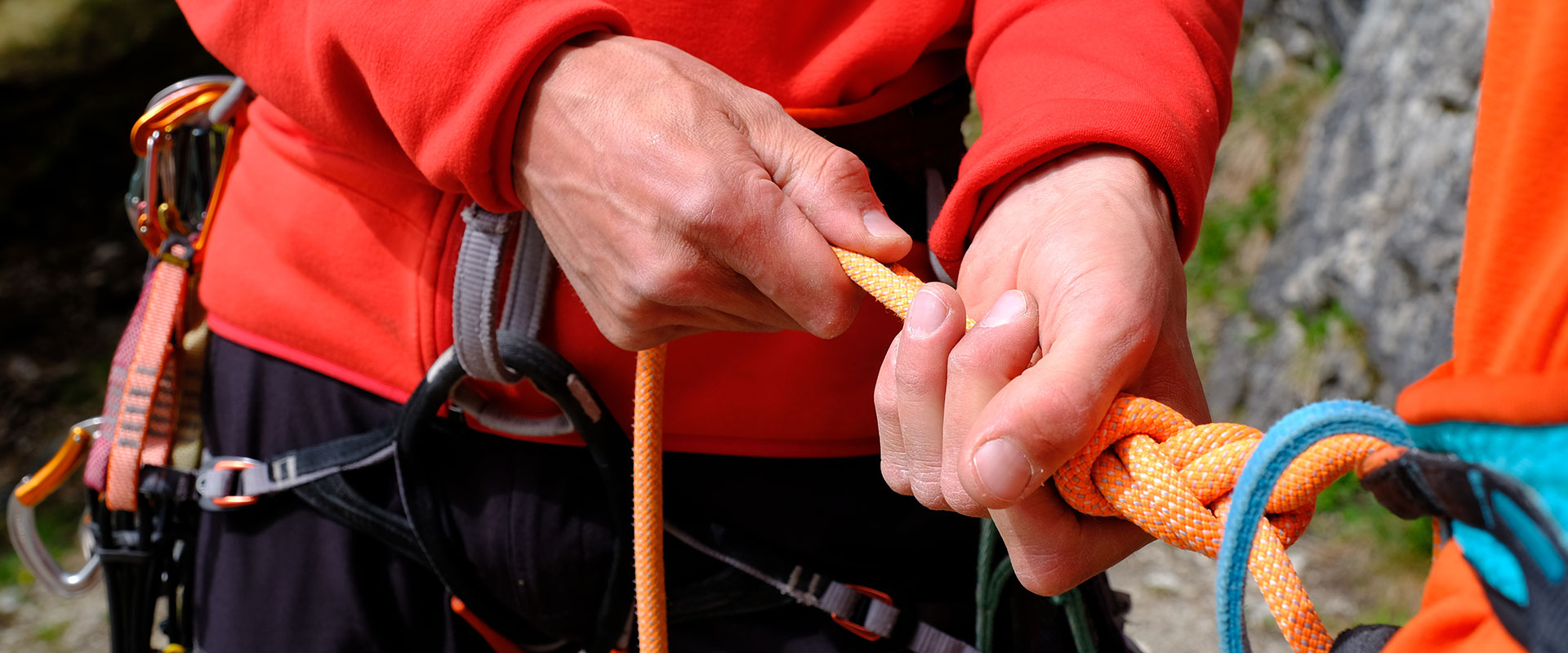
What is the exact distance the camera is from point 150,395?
3.56ft

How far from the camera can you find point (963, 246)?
0.80 m

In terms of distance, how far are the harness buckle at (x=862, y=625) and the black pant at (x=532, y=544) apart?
17 millimetres

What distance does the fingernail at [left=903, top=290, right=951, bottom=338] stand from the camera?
1.97ft

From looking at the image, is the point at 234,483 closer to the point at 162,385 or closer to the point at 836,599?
the point at 162,385

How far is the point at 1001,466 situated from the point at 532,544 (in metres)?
0.57

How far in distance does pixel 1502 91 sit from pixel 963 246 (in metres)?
0.44

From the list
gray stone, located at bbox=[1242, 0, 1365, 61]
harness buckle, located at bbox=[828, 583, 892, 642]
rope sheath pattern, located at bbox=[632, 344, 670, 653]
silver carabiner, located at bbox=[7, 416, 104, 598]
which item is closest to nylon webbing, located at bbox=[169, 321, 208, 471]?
silver carabiner, located at bbox=[7, 416, 104, 598]

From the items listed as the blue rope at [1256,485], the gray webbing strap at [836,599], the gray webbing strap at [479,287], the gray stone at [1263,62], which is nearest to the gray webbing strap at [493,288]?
the gray webbing strap at [479,287]

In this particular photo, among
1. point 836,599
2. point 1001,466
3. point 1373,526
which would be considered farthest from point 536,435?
point 1373,526

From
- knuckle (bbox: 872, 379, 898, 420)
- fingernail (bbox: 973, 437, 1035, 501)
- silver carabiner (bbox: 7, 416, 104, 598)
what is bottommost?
silver carabiner (bbox: 7, 416, 104, 598)

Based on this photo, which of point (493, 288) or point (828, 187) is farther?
point (493, 288)

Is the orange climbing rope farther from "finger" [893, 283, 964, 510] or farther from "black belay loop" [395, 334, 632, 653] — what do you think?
"black belay loop" [395, 334, 632, 653]

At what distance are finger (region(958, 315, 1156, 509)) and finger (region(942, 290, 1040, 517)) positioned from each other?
12 millimetres

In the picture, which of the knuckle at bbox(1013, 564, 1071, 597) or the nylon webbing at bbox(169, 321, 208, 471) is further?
the nylon webbing at bbox(169, 321, 208, 471)
